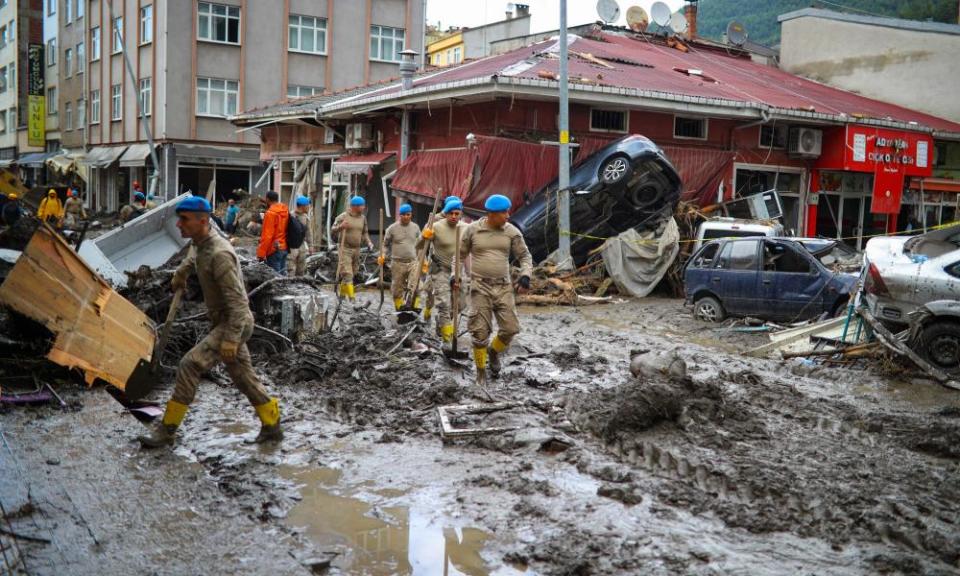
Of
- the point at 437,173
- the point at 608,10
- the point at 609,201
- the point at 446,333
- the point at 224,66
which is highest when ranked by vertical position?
the point at 608,10

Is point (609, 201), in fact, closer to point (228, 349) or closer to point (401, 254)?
point (401, 254)

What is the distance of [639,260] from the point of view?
17.2m

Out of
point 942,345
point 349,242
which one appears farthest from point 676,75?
point 942,345

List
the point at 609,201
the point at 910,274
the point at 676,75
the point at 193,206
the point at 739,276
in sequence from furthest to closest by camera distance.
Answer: the point at 676,75 → the point at 609,201 → the point at 739,276 → the point at 910,274 → the point at 193,206

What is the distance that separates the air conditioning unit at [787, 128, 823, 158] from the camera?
22.2 metres

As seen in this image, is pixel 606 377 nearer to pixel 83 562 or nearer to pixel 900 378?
pixel 900 378

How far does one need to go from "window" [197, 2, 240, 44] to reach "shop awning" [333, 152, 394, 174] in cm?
1391

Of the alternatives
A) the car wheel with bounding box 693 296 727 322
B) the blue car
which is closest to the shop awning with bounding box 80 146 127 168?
the car wheel with bounding box 693 296 727 322

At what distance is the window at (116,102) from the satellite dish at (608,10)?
24521 mm

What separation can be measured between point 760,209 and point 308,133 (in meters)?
14.6

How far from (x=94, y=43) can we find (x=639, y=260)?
121ft

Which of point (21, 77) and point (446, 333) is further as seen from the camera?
point (21, 77)

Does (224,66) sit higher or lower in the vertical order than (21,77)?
lower

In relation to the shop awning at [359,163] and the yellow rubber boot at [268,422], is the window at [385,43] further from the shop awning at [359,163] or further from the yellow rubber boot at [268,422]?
the yellow rubber boot at [268,422]
